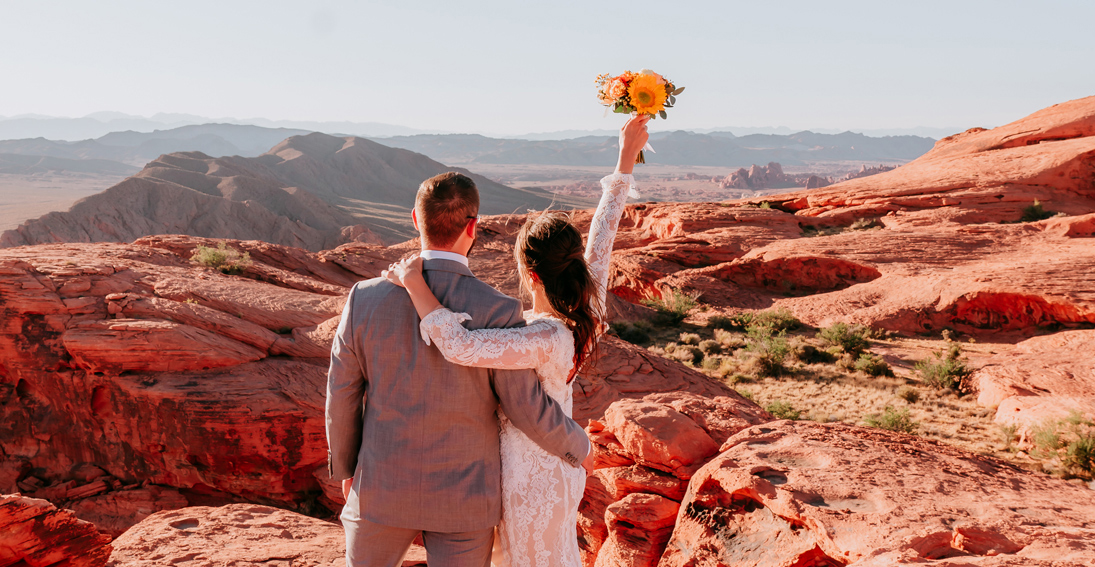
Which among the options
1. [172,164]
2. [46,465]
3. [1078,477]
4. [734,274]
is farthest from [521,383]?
[172,164]

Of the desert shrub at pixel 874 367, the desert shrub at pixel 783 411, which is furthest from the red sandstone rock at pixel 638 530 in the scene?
the desert shrub at pixel 874 367

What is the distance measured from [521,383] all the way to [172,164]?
7742 cm

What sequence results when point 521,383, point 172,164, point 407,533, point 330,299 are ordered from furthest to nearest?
point 172,164 < point 330,299 < point 407,533 < point 521,383

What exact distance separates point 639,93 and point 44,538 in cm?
435

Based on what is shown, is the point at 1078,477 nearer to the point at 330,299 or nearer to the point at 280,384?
the point at 280,384

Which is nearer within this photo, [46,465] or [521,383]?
[521,383]

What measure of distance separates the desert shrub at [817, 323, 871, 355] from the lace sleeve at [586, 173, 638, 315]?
11.9 meters

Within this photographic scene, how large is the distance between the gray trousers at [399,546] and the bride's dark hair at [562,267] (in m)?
0.87

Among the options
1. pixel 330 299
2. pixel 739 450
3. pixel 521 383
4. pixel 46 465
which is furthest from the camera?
pixel 330 299

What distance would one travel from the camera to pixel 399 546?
228 cm

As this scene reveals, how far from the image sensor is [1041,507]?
10.4 feet

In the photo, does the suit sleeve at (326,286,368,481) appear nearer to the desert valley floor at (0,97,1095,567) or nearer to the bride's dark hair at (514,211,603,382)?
the bride's dark hair at (514,211,603,382)

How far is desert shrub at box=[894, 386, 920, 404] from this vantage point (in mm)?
10250

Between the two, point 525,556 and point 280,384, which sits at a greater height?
point 525,556
